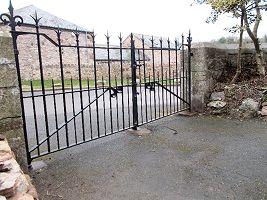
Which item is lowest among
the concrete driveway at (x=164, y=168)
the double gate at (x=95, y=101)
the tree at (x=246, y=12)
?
the concrete driveway at (x=164, y=168)

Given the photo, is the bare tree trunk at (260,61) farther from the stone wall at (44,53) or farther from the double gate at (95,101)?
the stone wall at (44,53)

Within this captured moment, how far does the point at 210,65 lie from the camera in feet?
22.0

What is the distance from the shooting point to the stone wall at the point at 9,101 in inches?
116

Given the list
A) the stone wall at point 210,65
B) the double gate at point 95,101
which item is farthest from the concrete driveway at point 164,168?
the stone wall at point 210,65

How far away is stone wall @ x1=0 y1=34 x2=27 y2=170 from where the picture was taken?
295 cm


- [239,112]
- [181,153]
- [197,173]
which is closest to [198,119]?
[239,112]

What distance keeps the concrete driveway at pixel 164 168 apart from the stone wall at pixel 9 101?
1.87 ft

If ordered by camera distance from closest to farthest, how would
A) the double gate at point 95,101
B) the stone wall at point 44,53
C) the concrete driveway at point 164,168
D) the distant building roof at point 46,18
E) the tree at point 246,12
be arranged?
the concrete driveway at point 164,168 → the double gate at point 95,101 → the tree at point 246,12 → the stone wall at point 44,53 → the distant building roof at point 46,18

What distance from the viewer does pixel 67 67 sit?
947 inches

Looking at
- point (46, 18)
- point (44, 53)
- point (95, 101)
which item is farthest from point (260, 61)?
point (46, 18)

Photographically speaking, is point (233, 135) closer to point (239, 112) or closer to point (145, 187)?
point (239, 112)

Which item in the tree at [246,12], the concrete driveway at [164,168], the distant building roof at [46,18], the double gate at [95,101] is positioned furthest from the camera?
the distant building roof at [46,18]

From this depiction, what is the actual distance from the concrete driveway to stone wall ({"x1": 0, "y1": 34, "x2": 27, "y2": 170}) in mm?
571

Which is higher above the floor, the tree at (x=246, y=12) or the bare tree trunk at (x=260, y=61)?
the tree at (x=246, y=12)
